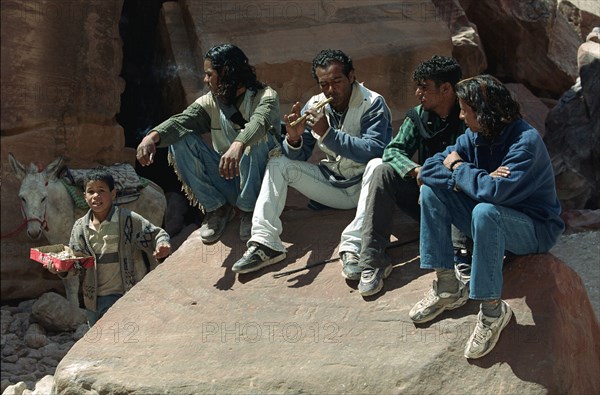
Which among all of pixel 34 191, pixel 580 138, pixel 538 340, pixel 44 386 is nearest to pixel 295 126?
pixel 538 340

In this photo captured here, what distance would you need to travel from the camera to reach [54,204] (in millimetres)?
8406

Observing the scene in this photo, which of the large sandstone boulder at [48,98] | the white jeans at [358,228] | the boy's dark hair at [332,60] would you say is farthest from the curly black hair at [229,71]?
the large sandstone boulder at [48,98]

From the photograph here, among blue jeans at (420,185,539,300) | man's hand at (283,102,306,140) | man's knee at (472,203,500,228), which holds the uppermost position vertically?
man's hand at (283,102,306,140)

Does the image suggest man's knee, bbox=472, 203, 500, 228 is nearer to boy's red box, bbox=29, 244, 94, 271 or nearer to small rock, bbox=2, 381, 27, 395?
boy's red box, bbox=29, 244, 94, 271

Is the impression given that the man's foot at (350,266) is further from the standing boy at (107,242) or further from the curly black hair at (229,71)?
the curly black hair at (229,71)

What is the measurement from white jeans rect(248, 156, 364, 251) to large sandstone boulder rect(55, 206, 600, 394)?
210 mm

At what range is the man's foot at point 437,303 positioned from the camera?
5.02 metres

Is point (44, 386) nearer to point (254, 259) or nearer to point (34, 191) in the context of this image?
point (34, 191)

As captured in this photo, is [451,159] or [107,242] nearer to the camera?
[451,159]

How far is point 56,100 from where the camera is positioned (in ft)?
30.8

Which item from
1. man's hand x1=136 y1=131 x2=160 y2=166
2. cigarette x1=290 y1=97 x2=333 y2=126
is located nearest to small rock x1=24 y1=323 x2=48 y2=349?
man's hand x1=136 y1=131 x2=160 y2=166

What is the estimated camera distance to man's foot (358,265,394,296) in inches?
211

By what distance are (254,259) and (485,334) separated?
5.40 ft

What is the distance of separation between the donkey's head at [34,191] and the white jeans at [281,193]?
2761mm
